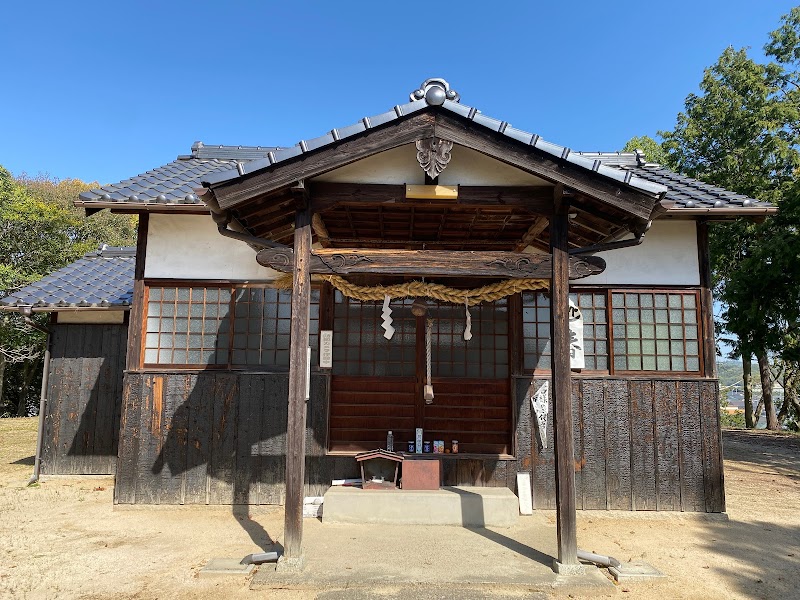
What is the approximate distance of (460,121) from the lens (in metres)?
5.30

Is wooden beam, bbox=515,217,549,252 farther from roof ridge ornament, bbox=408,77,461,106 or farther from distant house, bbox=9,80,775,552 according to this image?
roof ridge ornament, bbox=408,77,461,106

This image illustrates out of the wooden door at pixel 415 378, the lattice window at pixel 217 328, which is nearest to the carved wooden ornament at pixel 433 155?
the wooden door at pixel 415 378

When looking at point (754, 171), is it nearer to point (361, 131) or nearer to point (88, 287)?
point (361, 131)

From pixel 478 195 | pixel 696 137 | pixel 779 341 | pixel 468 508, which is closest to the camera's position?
pixel 478 195

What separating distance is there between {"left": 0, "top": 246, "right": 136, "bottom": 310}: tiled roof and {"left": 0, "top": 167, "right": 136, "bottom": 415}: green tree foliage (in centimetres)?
511

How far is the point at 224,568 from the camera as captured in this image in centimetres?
512

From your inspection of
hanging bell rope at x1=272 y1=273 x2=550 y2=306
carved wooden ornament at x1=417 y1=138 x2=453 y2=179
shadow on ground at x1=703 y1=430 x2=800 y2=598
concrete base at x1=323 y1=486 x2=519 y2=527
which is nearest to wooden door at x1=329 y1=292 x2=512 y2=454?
concrete base at x1=323 y1=486 x2=519 y2=527

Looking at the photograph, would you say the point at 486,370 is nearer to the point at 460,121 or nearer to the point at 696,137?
the point at 460,121

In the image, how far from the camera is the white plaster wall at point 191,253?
312 inches

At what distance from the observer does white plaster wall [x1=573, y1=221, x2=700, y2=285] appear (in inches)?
308

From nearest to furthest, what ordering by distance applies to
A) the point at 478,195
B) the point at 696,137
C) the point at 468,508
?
1. the point at 478,195
2. the point at 468,508
3. the point at 696,137

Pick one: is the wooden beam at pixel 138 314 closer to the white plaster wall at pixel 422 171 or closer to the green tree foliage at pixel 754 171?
the white plaster wall at pixel 422 171

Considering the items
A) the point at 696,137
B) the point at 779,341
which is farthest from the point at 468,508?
the point at 696,137

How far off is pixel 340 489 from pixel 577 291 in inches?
177
